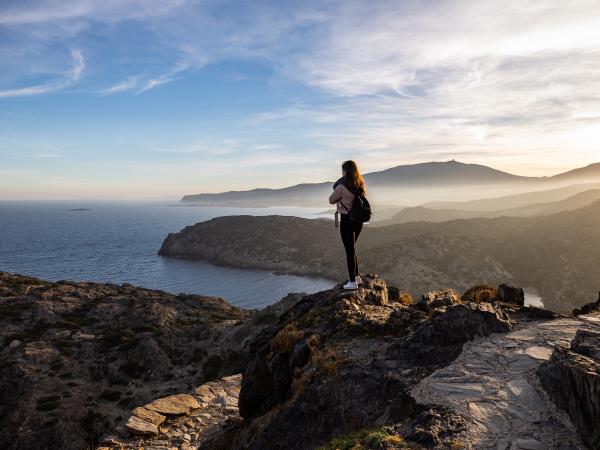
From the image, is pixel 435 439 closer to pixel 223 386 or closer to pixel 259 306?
pixel 223 386

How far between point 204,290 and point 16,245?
141 metres

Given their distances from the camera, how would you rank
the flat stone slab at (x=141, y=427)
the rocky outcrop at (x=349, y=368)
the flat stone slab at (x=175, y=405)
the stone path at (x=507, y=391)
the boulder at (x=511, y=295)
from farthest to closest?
1. the flat stone slab at (x=175, y=405)
2. the flat stone slab at (x=141, y=427)
3. the boulder at (x=511, y=295)
4. the rocky outcrop at (x=349, y=368)
5. the stone path at (x=507, y=391)

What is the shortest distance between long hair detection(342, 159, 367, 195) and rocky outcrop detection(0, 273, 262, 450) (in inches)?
734

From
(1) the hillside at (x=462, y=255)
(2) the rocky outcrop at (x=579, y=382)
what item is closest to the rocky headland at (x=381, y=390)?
(2) the rocky outcrop at (x=579, y=382)

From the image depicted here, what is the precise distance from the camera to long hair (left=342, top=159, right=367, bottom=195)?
1339 cm

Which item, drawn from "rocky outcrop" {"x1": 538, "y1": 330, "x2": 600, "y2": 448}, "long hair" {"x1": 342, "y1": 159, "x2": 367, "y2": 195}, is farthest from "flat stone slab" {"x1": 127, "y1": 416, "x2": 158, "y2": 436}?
"rocky outcrop" {"x1": 538, "y1": 330, "x2": 600, "y2": 448}

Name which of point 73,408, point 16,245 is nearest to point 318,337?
point 73,408

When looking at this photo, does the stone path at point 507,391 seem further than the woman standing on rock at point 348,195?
No

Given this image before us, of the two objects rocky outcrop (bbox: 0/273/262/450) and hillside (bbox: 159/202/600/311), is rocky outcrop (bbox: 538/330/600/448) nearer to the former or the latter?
rocky outcrop (bbox: 0/273/262/450)

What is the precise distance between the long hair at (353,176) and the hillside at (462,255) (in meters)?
126

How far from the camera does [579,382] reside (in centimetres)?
703

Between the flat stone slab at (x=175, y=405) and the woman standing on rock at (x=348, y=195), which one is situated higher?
the woman standing on rock at (x=348, y=195)

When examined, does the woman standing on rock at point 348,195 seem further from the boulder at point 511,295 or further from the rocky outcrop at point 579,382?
the boulder at point 511,295

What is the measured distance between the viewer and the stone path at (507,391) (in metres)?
6.89
